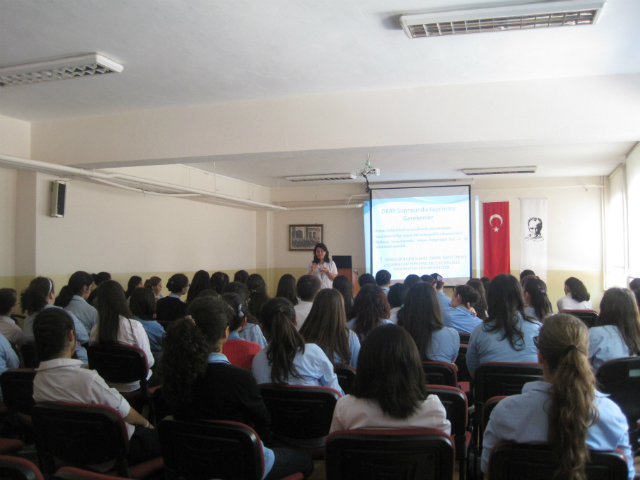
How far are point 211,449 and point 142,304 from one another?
2236 millimetres

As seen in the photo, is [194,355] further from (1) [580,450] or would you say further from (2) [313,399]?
(1) [580,450]

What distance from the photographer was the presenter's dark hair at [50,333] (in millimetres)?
1986

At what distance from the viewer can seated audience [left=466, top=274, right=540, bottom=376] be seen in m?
2.77

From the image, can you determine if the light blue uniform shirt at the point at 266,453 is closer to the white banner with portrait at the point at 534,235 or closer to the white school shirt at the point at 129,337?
the white school shirt at the point at 129,337

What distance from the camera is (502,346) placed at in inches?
109

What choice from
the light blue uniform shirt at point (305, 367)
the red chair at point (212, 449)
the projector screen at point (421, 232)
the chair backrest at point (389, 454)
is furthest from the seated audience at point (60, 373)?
the projector screen at point (421, 232)

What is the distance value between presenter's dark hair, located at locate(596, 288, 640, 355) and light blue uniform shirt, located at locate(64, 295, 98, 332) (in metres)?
3.70

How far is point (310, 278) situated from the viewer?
156 inches

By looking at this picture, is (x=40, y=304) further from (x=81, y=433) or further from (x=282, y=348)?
(x=282, y=348)

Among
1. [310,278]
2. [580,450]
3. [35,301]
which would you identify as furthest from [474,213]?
[580,450]

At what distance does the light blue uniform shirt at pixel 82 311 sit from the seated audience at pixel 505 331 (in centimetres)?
295

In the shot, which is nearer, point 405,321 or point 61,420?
point 61,420

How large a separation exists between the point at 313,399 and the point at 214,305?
1.97 feet

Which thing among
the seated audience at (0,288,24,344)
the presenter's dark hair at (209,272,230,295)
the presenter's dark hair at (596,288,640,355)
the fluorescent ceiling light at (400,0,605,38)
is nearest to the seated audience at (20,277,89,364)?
the seated audience at (0,288,24,344)
